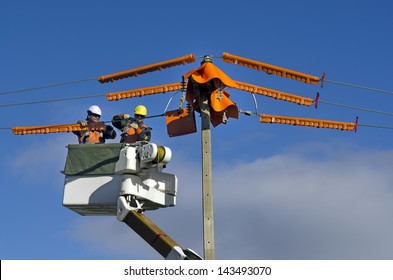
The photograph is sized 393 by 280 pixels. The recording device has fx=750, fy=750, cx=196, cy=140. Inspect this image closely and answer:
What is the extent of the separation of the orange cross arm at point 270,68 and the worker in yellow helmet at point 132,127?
10.4ft

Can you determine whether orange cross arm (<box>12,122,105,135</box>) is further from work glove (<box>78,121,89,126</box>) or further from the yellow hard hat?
the yellow hard hat

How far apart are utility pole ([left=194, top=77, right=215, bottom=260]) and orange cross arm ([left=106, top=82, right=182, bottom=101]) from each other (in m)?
0.97

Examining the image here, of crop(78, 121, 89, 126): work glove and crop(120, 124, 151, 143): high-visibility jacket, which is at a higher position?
crop(78, 121, 89, 126): work glove

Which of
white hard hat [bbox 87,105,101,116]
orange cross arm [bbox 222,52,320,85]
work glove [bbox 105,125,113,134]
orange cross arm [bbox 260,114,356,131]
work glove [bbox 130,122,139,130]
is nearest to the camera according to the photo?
orange cross arm [bbox 222,52,320,85]

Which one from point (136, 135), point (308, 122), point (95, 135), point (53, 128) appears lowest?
point (308, 122)

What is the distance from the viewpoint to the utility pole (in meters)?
16.2

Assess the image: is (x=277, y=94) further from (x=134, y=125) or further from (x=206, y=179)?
(x=134, y=125)

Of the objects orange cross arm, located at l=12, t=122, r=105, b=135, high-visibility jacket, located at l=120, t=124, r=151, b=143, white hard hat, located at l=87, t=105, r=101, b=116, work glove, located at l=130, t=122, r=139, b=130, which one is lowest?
high-visibility jacket, located at l=120, t=124, r=151, b=143

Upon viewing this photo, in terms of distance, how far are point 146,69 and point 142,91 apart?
2.00 ft

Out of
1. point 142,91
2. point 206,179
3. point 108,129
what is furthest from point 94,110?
point 206,179

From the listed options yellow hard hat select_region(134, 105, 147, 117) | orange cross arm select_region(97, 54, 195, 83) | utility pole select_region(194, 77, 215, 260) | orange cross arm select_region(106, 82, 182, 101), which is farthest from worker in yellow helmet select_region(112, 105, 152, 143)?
utility pole select_region(194, 77, 215, 260)

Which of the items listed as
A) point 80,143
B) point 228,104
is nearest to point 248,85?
point 228,104

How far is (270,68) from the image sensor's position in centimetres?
1814
